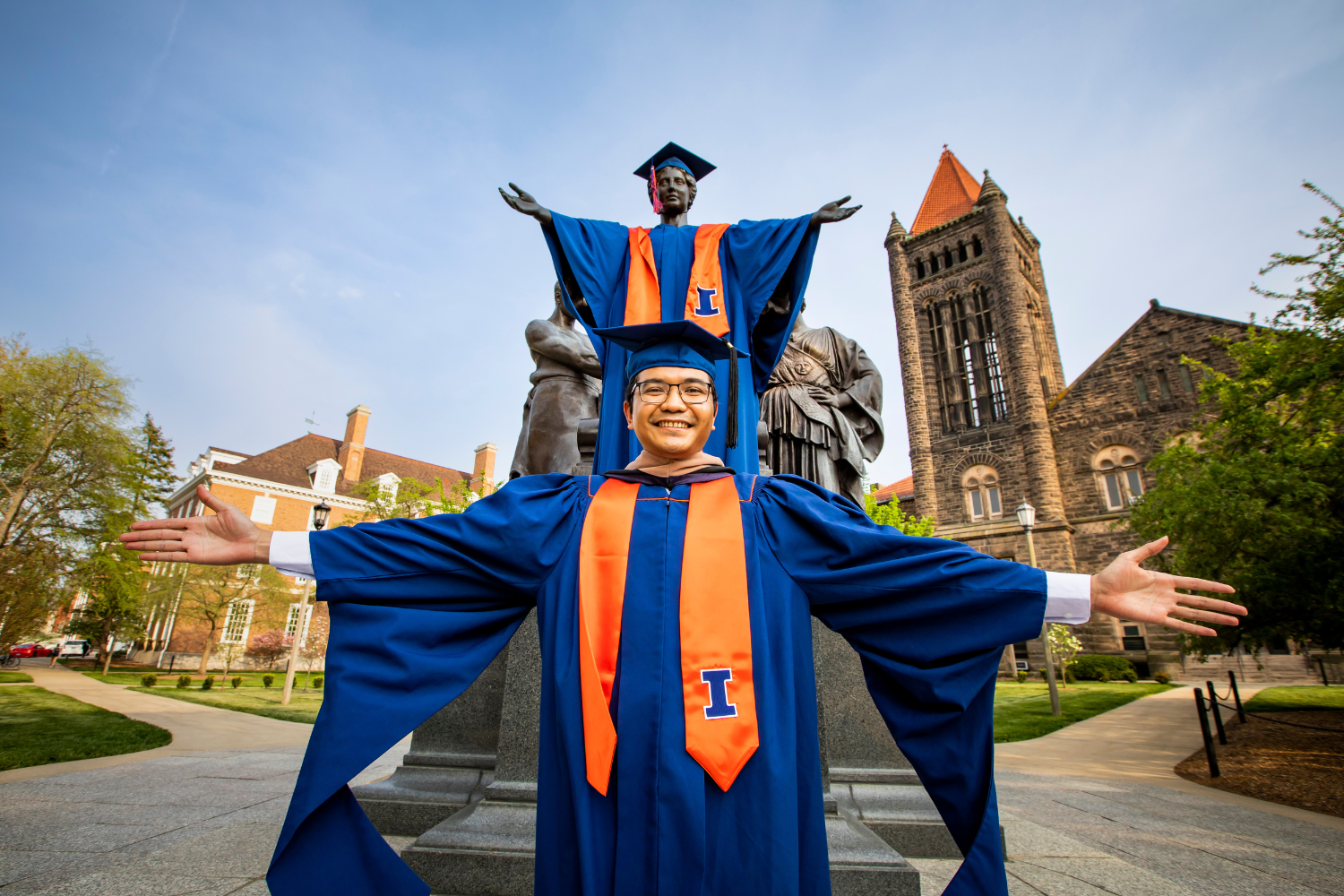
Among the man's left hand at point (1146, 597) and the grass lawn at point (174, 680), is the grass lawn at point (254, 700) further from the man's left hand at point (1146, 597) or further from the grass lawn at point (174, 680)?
the man's left hand at point (1146, 597)

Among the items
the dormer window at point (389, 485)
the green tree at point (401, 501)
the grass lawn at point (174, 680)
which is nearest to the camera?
the grass lawn at point (174, 680)

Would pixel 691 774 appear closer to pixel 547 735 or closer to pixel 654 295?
pixel 547 735

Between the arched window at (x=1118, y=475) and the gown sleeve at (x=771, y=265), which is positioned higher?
the arched window at (x=1118, y=475)

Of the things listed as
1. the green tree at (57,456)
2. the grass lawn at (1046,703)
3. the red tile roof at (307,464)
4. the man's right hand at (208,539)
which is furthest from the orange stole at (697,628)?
the red tile roof at (307,464)

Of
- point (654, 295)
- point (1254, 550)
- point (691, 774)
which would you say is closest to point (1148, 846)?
point (691, 774)

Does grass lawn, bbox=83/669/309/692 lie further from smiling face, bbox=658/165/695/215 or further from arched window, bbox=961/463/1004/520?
arched window, bbox=961/463/1004/520

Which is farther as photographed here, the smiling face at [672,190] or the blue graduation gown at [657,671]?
the smiling face at [672,190]

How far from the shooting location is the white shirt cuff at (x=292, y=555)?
71.5 inches

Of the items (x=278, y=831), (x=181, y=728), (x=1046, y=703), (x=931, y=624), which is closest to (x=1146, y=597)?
(x=931, y=624)

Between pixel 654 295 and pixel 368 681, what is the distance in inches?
93.4

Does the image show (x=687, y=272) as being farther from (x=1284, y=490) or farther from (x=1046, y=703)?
(x=1046, y=703)

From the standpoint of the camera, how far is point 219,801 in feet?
14.8

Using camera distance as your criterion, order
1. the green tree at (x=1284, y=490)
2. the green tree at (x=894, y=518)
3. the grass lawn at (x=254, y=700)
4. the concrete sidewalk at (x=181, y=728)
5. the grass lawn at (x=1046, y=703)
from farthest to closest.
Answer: the green tree at (x=894, y=518) < the grass lawn at (x=254, y=700) < the grass lawn at (x=1046, y=703) < the green tree at (x=1284, y=490) < the concrete sidewalk at (x=181, y=728)

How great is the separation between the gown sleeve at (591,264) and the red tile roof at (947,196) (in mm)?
42624
